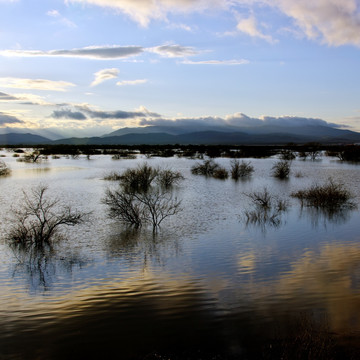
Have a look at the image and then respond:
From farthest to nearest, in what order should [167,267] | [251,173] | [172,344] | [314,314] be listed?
1. [251,173]
2. [167,267]
3. [314,314]
4. [172,344]

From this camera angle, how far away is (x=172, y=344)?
20.7ft

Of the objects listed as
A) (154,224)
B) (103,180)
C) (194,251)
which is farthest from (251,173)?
(194,251)

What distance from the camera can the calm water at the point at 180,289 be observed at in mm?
6508

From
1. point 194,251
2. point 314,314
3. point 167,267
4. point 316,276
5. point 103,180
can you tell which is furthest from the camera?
point 103,180

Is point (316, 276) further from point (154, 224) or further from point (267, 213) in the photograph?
point (267, 213)

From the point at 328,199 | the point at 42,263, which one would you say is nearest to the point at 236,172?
the point at 328,199

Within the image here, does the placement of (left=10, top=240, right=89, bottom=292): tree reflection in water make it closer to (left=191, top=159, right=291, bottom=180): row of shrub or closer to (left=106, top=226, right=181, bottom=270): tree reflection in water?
(left=106, top=226, right=181, bottom=270): tree reflection in water

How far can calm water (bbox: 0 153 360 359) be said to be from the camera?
6508 millimetres

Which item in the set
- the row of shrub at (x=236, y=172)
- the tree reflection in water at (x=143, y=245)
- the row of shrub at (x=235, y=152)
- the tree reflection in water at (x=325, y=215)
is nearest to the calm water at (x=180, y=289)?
the tree reflection in water at (x=143, y=245)

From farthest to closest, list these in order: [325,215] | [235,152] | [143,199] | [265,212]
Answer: [235,152]
[143,199]
[265,212]
[325,215]

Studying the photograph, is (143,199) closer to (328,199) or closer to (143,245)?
(143,245)

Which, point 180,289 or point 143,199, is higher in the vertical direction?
point 143,199

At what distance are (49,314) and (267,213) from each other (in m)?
13.2

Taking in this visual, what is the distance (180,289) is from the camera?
348 inches
